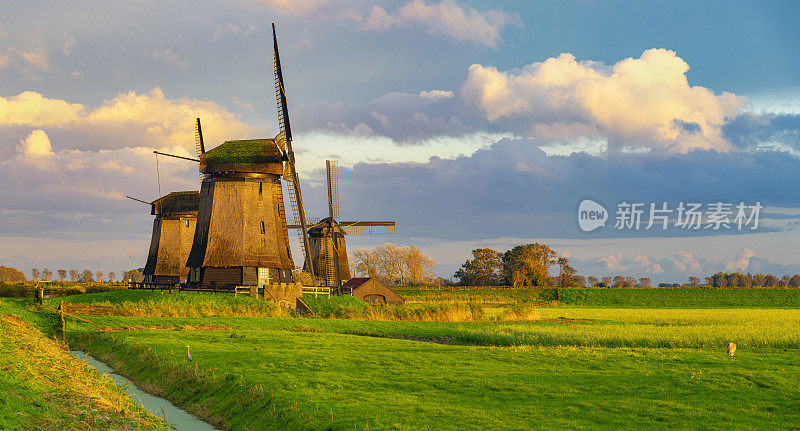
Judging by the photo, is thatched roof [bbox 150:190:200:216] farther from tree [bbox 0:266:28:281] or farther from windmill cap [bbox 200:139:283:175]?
tree [bbox 0:266:28:281]

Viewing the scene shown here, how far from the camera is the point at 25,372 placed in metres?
20.0

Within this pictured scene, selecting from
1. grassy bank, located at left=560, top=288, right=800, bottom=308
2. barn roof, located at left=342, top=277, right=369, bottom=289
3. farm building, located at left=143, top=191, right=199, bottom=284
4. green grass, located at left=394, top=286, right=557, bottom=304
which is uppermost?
farm building, located at left=143, top=191, right=199, bottom=284

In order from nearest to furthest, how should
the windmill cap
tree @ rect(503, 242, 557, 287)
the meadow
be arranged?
1. the meadow
2. the windmill cap
3. tree @ rect(503, 242, 557, 287)

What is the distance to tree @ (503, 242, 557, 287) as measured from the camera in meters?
124

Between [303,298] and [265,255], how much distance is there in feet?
18.4

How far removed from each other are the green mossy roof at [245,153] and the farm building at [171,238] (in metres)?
20.4

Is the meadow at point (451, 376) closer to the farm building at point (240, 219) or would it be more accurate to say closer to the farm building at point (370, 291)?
the farm building at point (240, 219)

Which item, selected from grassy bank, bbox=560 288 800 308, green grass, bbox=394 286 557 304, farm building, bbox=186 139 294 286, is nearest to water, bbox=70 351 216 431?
farm building, bbox=186 139 294 286

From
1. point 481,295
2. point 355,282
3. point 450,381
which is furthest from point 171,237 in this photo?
point 450,381

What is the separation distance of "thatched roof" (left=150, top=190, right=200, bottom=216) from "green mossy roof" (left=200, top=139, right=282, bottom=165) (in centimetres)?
1983

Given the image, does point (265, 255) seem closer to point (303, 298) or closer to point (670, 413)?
point (303, 298)

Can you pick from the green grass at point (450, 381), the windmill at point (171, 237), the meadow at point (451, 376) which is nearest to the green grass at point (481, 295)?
the windmill at point (171, 237)

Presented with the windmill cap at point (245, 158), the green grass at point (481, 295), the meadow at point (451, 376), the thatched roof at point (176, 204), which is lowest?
the green grass at point (481, 295)

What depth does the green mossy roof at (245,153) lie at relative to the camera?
2433 inches
